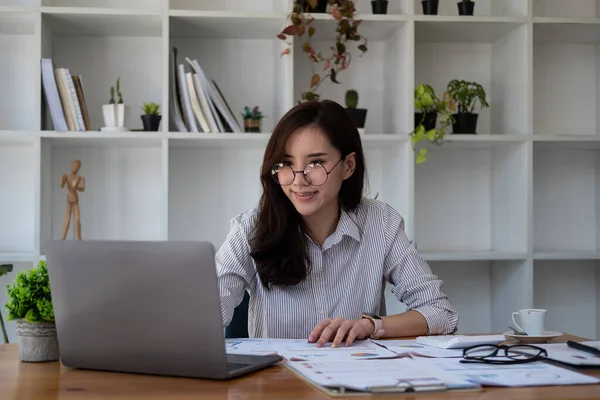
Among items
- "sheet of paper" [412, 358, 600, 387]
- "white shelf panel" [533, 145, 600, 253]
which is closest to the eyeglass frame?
"sheet of paper" [412, 358, 600, 387]

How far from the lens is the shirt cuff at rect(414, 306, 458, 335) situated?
77.5 inches

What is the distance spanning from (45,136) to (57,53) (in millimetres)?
516

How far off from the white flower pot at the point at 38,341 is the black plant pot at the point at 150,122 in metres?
1.74

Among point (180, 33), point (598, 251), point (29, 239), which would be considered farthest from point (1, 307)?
point (598, 251)

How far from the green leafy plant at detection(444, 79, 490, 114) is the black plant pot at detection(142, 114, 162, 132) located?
1188 mm

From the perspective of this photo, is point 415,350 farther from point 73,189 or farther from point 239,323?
point 73,189

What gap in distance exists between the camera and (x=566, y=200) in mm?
3666

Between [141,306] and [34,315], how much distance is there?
30cm

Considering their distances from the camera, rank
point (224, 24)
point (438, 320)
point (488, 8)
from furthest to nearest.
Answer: point (488, 8)
point (224, 24)
point (438, 320)

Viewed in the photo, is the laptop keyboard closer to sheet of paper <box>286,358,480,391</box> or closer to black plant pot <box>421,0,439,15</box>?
sheet of paper <box>286,358,480,391</box>

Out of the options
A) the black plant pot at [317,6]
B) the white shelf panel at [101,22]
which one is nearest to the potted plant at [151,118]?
the white shelf panel at [101,22]

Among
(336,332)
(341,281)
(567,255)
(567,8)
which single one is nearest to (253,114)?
(341,281)

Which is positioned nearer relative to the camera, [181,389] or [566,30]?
[181,389]

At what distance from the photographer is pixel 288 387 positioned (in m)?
1.26
